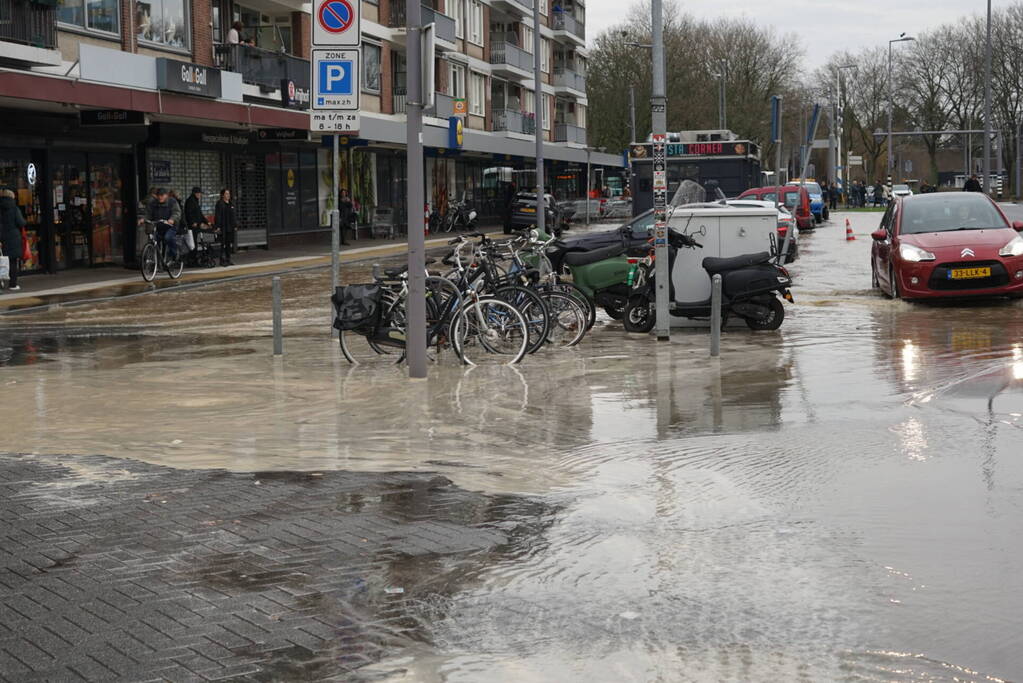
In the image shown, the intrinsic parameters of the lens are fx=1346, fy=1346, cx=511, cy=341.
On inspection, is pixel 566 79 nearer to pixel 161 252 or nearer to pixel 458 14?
pixel 458 14

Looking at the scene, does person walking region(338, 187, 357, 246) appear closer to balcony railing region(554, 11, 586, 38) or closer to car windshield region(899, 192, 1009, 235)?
car windshield region(899, 192, 1009, 235)

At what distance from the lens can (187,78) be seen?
94.3 ft

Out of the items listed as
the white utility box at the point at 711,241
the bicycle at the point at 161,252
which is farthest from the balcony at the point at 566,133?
the white utility box at the point at 711,241

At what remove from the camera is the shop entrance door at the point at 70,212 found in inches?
1098

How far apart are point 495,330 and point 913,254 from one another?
7.20 meters

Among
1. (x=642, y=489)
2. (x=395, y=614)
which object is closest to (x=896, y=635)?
(x=395, y=614)

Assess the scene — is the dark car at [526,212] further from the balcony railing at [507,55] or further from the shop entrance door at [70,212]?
the shop entrance door at [70,212]

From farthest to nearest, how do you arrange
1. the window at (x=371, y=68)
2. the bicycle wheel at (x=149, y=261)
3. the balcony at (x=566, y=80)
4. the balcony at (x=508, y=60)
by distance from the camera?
the balcony at (x=566, y=80), the balcony at (x=508, y=60), the window at (x=371, y=68), the bicycle wheel at (x=149, y=261)

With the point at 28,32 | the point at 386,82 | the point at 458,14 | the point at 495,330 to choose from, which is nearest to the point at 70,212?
the point at 28,32

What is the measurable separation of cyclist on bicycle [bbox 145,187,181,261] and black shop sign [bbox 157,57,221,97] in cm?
238

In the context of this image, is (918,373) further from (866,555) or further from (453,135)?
(453,135)

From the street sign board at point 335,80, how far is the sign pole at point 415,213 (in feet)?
5.51

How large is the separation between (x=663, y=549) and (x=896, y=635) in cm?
145

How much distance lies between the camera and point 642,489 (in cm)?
740
